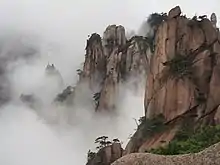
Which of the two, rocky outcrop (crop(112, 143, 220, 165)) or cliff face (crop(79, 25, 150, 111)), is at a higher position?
cliff face (crop(79, 25, 150, 111))

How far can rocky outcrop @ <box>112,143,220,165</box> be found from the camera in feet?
37.4

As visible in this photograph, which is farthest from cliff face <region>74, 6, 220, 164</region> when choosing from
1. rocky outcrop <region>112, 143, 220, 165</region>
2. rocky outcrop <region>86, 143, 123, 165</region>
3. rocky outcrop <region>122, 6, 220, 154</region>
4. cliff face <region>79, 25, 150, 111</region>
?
cliff face <region>79, 25, 150, 111</region>

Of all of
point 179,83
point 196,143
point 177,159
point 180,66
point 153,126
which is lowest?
point 177,159

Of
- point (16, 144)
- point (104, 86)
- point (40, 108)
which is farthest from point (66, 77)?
point (104, 86)

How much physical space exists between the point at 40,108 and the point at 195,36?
7736cm

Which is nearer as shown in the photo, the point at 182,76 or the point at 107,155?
the point at 182,76

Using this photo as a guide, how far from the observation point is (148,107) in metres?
37.9

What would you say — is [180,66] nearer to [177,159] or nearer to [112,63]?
[177,159]

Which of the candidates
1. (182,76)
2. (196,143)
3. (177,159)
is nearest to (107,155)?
(182,76)

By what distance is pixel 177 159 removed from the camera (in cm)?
1166

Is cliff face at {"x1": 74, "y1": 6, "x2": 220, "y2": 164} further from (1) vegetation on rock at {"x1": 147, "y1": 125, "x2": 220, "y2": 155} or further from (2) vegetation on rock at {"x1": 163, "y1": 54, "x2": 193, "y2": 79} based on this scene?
(1) vegetation on rock at {"x1": 147, "y1": 125, "x2": 220, "y2": 155}

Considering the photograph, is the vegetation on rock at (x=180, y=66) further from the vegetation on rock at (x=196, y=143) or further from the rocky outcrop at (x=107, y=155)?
the vegetation on rock at (x=196, y=143)

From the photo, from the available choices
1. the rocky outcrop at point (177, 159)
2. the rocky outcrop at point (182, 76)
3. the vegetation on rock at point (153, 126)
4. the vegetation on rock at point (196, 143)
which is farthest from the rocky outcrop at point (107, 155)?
the rocky outcrop at point (177, 159)

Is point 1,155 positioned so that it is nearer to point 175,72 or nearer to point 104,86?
point 104,86
